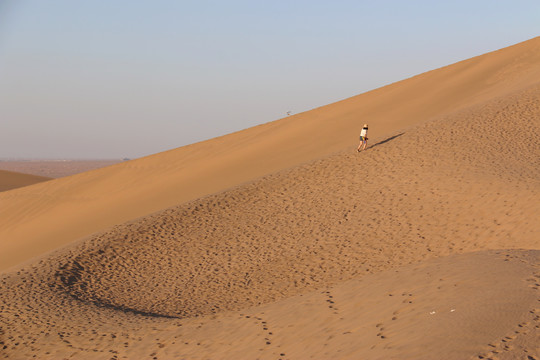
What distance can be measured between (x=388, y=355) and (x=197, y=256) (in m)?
9.02

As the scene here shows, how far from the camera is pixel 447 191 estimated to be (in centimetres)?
1503

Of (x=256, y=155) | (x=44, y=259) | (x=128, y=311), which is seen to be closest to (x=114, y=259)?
(x=44, y=259)

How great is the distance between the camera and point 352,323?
7.53 metres

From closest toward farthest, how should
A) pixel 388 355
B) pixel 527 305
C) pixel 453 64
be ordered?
pixel 388 355
pixel 527 305
pixel 453 64

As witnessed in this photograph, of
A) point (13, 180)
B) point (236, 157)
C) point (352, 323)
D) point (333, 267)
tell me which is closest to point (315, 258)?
point (333, 267)

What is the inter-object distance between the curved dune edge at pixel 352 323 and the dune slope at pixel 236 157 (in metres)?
10.7

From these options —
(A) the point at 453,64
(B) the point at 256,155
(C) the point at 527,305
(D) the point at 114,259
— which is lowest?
(C) the point at 527,305

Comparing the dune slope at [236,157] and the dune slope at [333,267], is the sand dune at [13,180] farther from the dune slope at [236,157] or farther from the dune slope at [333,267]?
the dune slope at [333,267]

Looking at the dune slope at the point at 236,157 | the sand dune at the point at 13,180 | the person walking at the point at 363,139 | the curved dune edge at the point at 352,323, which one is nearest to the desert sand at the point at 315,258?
the curved dune edge at the point at 352,323

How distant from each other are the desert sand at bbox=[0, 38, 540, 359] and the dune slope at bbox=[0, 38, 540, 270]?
242 millimetres

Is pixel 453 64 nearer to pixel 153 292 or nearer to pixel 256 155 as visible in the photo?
pixel 256 155

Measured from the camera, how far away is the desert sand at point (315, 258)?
23.5ft

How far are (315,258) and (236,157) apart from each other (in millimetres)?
16672

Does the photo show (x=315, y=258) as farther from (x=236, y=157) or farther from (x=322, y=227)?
(x=236, y=157)
